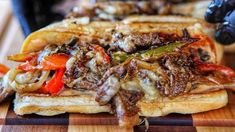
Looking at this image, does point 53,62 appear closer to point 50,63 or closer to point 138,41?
point 50,63

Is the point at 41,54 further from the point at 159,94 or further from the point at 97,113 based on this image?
the point at 159,94

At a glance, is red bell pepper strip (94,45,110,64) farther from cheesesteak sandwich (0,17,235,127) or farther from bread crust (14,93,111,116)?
bread crust (14,93,111,116)

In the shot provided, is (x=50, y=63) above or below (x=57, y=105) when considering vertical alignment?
above

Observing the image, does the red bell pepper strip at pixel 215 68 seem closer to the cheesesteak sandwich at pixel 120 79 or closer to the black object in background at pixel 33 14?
the cheesesteak sandwich at pixel 120 79

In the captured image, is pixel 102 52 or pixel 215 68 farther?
pixel 215 68

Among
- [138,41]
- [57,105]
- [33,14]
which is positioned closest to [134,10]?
[138,41]

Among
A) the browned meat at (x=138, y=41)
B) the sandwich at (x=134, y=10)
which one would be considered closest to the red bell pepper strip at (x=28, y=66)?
the browned meat at (x=138, y=41)
